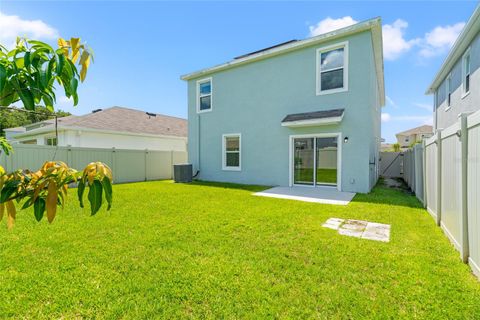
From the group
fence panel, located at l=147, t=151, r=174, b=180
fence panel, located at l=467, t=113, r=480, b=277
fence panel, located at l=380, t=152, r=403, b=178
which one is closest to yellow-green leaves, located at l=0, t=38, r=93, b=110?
fence panel, located at l=467, t=113, r=480, b=277

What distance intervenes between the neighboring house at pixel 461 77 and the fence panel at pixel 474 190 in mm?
8145

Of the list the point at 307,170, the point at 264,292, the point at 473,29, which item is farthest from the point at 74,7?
the point at 473,29

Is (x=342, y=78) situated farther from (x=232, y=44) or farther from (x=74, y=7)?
(x=74, y=7)

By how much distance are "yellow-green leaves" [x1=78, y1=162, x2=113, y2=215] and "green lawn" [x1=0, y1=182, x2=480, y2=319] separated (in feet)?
5.87

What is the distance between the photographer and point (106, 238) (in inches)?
165

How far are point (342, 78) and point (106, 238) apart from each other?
30.7 feet

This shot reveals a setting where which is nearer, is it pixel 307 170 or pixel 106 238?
pixel 106 238

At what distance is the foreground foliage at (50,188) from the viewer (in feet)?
3.39

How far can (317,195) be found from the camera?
8.30m

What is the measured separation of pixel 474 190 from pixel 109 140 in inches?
687

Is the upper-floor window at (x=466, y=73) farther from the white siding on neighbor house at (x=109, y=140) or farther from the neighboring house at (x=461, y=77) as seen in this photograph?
the white siding on neighbor house at (x=109, y=140)

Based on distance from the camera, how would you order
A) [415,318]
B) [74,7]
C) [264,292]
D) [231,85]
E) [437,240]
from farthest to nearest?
1. [231,85]
2. [437,240]
3. [74,7]
4. [264,292]
5. [415,318]

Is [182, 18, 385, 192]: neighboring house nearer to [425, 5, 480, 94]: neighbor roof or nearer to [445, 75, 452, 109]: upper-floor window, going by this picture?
[425, 5, 480, 94]: neighbor roof

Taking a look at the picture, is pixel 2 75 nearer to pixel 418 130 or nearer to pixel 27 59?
pixel 27 59
